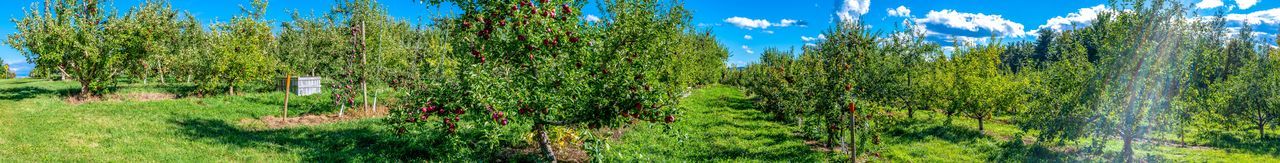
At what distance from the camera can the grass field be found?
36.5ft

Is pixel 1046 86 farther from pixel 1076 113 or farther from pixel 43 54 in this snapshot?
pixel 43 54

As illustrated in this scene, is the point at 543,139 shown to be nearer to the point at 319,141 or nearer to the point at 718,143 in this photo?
the point at 319,141

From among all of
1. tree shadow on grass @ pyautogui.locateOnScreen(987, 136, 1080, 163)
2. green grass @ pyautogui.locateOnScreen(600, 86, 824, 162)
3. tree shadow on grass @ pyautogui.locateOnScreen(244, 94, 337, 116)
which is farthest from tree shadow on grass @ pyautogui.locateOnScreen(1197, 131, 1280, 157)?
tree shadow on grass @ pyautogui.locateOnScreen(244, 94, 337, 116)

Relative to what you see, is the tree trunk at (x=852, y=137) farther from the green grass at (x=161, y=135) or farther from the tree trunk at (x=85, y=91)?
the tree trunk at (x=85, y=91)

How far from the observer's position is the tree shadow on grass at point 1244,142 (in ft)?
55.6

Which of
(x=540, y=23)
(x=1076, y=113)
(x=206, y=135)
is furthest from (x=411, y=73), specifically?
(x=1076, y=113)

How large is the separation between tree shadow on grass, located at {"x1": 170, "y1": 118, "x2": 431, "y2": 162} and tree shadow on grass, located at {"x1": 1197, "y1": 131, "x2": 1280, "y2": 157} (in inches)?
819

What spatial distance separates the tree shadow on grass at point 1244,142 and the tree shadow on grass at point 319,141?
68.3 feet

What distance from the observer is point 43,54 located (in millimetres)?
20766

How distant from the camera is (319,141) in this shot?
→ 44.5ft

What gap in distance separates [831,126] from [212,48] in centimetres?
2587

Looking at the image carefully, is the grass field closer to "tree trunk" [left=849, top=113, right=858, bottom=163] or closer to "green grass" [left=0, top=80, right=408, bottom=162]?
"green grass" [left=0, top=80, right=408, bottom=162]

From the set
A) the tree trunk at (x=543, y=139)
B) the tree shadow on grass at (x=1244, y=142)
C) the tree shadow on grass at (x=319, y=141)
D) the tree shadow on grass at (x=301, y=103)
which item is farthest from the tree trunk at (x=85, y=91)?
the tree shadow on grass at (x=1244, y=142)

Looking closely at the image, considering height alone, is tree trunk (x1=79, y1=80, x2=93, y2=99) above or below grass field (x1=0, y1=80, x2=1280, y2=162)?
above
